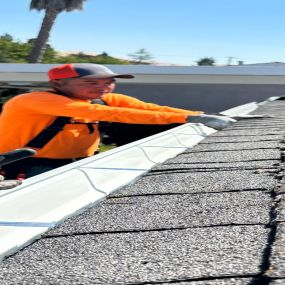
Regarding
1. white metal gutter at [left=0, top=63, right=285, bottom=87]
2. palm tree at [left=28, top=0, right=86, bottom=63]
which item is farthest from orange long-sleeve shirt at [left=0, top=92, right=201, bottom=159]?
palm tree at [left=28, top=0, right=86, bottom=63]

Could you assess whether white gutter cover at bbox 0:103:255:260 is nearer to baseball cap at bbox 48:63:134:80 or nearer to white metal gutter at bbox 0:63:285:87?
baseball cap at bbox 48:63:134:80

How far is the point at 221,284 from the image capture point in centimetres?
130

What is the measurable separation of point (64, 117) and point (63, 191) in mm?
2194

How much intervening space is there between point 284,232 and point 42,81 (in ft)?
45.6

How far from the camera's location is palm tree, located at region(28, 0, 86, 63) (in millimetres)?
26547

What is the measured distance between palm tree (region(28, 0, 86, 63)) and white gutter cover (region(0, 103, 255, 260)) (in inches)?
→ 933

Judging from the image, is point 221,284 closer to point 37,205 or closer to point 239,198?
point 239,198

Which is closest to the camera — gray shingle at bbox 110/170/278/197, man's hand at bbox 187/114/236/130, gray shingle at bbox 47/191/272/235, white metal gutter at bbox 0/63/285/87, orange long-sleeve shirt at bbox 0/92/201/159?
gray shingle at bbox 47/191/272/235

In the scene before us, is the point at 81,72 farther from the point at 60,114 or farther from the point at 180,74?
the point at 180,74

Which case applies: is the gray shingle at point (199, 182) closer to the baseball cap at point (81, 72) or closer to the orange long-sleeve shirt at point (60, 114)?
the orange long-sleeve shirt at point (60, 114)

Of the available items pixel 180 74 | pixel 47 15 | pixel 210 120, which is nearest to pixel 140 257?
pixel 210 120

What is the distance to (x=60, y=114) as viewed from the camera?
441cm

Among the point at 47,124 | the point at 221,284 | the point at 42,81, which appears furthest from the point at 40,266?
the point at 42,81

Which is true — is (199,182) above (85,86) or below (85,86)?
below
